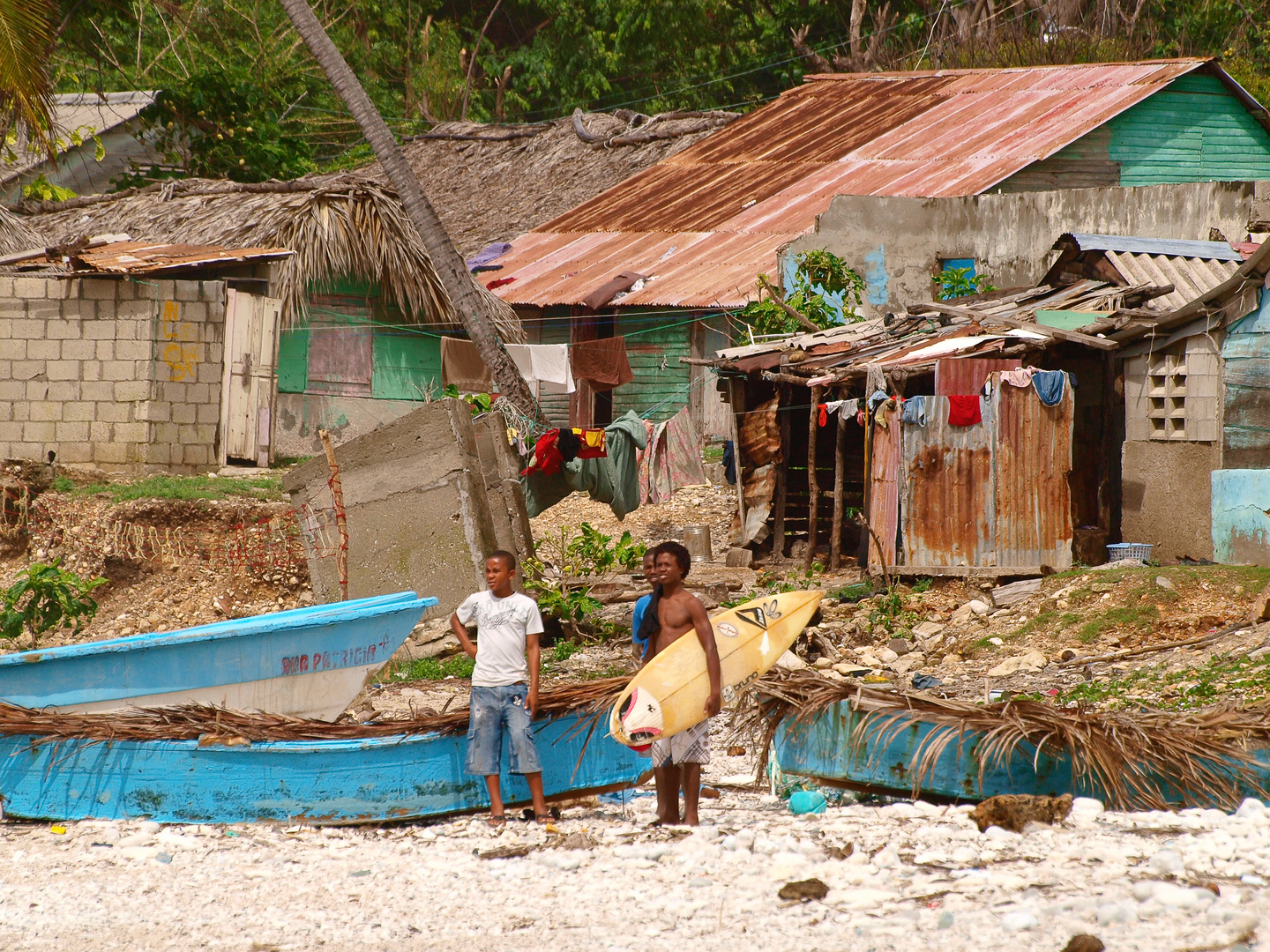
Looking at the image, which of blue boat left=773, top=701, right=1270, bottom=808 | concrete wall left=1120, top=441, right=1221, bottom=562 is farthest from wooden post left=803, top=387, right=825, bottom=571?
blue boat left=773, top=701, right=1270, bottom=808

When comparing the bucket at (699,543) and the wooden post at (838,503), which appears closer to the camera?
the wooden post at (838,503)

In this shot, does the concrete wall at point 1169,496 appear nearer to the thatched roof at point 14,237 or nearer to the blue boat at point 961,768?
the blue boat at point 961,768

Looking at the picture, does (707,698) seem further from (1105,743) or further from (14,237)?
(14,237)

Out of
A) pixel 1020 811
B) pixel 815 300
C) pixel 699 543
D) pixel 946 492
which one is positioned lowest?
pixel 1020 811

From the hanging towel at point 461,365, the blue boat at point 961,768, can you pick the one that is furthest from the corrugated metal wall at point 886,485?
the hanging towel at point 461,365

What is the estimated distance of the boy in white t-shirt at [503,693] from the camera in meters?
6.34

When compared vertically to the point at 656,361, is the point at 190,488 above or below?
below

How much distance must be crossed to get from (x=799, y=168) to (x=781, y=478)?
30.1ft

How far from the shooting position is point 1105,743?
5.96m

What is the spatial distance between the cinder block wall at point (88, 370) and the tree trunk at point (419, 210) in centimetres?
258

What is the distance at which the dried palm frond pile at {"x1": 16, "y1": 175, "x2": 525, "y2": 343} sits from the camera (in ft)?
51.8

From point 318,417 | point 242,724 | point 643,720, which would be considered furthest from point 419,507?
point 318,417

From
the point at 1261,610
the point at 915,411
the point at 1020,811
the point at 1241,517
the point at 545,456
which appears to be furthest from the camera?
the point at 545,456

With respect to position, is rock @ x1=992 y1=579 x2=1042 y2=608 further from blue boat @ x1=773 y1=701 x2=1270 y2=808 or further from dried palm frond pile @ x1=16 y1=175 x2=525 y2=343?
dried palm frond pile @ x1=16 y1=175 x2=525 y2=343
